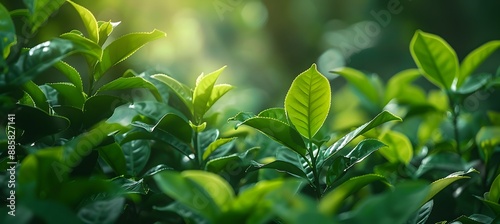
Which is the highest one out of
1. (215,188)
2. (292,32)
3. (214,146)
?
(215,188)

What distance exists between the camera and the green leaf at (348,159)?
0.95 m

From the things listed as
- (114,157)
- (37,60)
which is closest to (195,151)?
(114,157)

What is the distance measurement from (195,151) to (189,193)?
38 cm

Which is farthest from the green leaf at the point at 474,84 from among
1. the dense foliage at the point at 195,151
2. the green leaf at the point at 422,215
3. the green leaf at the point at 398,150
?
the green leaf at the point at 422,215

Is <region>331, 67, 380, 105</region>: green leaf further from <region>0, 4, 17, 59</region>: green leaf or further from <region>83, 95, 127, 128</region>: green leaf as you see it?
<region>0, 4, 17, 59</region>: green leaf

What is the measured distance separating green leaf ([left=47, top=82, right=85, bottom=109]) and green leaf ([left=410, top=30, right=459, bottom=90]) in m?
0.71

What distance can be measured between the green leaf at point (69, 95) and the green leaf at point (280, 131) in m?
0.28

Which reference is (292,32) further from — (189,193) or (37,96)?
(189,193)

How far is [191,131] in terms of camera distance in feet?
3.34

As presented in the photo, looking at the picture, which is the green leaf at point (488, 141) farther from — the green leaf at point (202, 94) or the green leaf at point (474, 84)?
the green leaf at point (202, 94)

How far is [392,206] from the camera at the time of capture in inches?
A: 25.0

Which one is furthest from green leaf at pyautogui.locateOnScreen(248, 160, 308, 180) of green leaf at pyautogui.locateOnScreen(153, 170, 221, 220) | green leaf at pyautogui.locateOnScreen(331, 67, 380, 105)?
green leaf at pyautogui.locateOnScreen(331, 67, 380, 105)

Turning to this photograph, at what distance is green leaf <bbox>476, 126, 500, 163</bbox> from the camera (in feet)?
4.09

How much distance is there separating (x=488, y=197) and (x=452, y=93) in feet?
1.26
